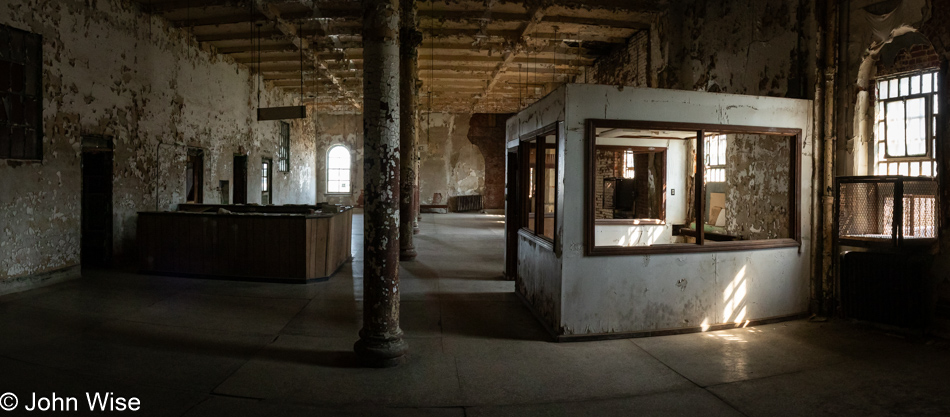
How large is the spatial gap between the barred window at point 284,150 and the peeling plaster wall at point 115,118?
4287mm

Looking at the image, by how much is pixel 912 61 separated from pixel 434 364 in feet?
19.9

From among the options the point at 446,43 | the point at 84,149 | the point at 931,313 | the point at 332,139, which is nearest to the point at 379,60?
the point at 931,313

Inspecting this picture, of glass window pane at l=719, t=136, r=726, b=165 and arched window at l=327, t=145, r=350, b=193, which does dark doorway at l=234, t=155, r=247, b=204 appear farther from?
glass window pane at l=719, t=136, r=726, b=165

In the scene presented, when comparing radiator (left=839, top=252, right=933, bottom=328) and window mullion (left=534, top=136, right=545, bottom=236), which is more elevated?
window mullion (left=534, top=136, right=545, bottom=236)

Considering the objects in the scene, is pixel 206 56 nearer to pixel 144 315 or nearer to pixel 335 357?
pixel 144 315

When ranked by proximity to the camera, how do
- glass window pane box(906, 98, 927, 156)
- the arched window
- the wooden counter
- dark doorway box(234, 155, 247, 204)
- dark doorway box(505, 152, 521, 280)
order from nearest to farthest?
glass window pane box(906, 98, 927, 156), dark doorway box(505, 152, 521, 280), the wooden counter, dark doorway box(234, 155, 247, 204), the arched window

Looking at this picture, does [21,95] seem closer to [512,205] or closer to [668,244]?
[512,205]

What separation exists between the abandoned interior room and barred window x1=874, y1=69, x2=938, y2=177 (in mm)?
26

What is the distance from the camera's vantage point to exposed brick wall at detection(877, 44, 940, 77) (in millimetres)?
5402

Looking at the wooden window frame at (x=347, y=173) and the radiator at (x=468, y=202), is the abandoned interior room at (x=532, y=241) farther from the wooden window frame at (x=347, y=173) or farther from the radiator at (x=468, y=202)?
the radiator at (x=468, y=202)

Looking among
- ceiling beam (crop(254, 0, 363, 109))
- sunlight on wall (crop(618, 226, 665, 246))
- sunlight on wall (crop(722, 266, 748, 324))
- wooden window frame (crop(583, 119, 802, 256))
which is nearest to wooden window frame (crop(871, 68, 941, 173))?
wooden window frame (crop(583, 119, 802, 256))

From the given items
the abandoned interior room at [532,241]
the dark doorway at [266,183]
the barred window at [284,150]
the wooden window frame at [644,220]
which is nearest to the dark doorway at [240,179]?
the dark doorway at [266,183]

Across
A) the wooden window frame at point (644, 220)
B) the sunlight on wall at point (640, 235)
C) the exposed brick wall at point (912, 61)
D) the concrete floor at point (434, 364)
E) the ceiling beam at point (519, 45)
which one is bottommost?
the concrete floor at point (434, 364)

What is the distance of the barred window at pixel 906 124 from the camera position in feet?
17.9
